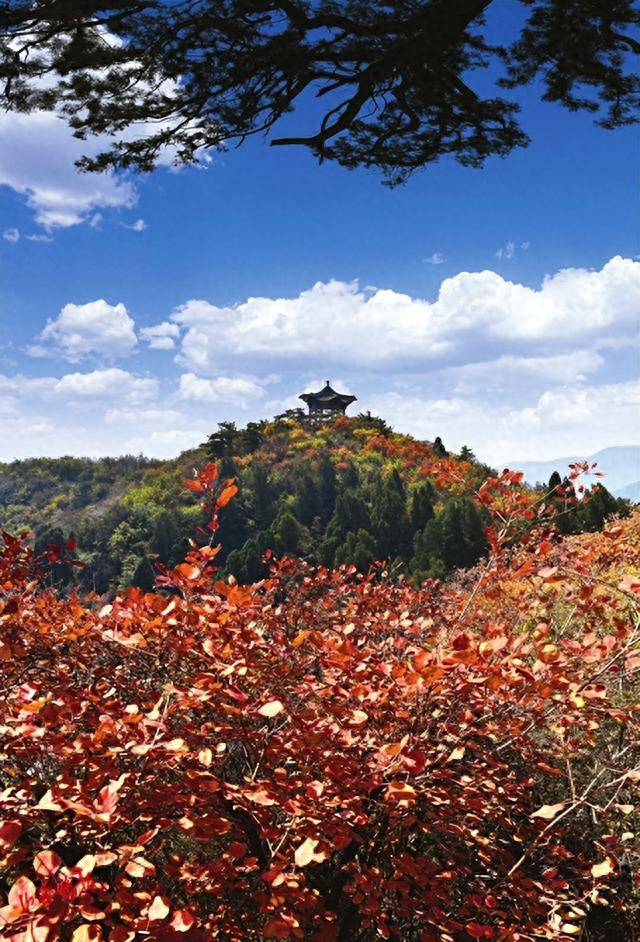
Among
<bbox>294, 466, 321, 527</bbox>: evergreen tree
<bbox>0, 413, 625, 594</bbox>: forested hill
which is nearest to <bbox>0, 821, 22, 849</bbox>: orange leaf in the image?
<bbox>0, 413, 625, 594</bbox>: forested hill

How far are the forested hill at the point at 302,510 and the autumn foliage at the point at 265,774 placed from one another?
20.0 meters

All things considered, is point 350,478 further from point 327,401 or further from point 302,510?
point 327,401

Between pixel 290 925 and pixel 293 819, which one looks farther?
pixel 293 819

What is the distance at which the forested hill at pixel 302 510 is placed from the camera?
98.0ft

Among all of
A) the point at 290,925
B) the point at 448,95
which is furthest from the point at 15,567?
the point at 448,95

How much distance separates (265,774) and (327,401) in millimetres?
62972

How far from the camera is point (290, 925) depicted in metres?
2.21

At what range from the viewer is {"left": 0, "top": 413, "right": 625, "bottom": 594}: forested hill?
2988cm

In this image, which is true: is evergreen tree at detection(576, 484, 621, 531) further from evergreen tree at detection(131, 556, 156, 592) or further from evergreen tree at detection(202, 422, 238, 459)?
evergreen tree at detection(202, 422, 238, 459)

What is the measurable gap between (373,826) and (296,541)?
126 feet

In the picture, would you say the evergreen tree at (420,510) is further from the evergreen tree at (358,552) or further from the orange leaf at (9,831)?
the orange leaf at (9,831)

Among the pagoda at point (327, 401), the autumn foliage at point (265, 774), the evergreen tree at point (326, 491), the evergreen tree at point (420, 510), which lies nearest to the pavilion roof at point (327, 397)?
the pagoda at point (327, 401)

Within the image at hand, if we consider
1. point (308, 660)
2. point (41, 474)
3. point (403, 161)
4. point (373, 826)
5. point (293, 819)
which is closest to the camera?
point (293, 819)

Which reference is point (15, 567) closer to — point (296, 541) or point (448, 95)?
point (448, 95)
